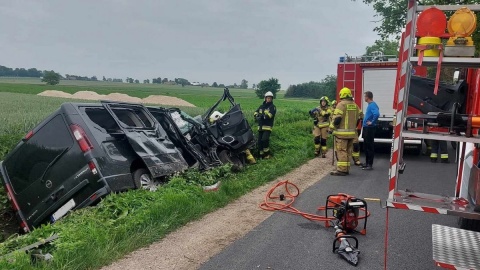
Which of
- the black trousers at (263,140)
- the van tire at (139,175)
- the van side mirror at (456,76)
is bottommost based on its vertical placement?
the black trousers at (263,140)

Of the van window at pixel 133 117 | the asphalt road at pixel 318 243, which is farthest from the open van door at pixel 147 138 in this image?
the asphalt road at pixel 318 243

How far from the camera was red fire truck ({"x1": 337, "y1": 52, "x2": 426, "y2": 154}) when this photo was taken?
39.5 feet

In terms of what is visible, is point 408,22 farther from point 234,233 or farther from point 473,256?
point 234,233

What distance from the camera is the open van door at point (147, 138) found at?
591cm

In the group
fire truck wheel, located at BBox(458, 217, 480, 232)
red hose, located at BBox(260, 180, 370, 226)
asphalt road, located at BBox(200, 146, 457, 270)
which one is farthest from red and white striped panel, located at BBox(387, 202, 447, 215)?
red hose, located at BBox(260, 180, 370, 226)

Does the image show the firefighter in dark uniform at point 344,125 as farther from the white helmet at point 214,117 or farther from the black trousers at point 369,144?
the white helmet at point 214,117

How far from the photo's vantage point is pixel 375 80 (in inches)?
495

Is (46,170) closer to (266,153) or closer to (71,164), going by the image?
(71,164)

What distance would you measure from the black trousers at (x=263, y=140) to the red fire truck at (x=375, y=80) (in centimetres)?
327

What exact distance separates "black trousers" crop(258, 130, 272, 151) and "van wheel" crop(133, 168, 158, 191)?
504 cm

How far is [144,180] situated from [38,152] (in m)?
1.49

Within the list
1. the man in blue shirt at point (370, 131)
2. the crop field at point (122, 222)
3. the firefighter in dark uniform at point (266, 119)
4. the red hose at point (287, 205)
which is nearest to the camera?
the crop field at point (122, 222)

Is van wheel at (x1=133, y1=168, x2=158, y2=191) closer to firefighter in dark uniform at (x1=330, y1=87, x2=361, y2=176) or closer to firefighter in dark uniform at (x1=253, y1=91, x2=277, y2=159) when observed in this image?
firefighter in dark uniform at (x1=330, y1=87, x2=361, y2=176)

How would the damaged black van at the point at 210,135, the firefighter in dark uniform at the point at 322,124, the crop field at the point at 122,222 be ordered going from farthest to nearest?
the firefighter in dark uniform at the point at 322,124, the damaged black van at the point at 210,135, the crop field at the point at 122,222
